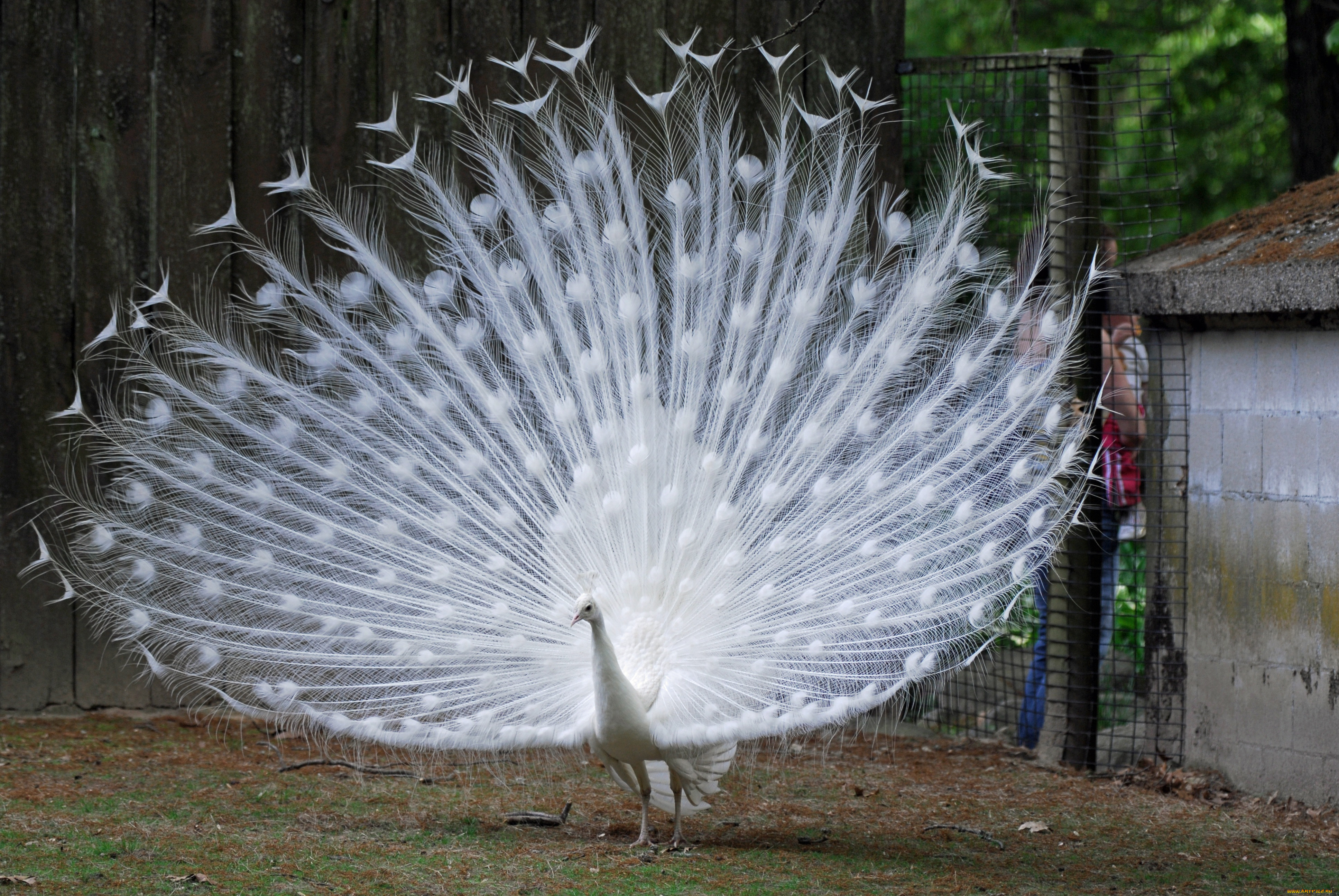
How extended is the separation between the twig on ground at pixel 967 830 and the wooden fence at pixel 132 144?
376 centimetres

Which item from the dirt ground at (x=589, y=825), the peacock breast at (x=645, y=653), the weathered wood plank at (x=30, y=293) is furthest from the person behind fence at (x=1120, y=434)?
the weathered wood plank at (x=30, y=293)

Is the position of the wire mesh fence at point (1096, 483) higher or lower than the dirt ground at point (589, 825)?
higher

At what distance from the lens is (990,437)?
5.04 meters

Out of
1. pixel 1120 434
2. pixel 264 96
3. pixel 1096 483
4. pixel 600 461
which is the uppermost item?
pixel 264 96

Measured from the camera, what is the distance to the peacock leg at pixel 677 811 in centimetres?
482

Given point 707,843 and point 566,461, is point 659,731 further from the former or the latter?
point 566,461

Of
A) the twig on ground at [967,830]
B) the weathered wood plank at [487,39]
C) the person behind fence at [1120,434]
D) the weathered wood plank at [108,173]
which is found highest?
the weathered wood plank at [487,39]

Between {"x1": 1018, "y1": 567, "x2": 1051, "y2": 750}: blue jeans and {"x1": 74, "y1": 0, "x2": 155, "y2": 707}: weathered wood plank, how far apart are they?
15.0 ft

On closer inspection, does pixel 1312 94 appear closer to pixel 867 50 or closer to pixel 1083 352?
pixel 867 50

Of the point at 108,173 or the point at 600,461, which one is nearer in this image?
the point at 600,461

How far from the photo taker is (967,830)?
524 cm

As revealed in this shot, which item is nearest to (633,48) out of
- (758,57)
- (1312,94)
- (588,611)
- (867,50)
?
(758,57)

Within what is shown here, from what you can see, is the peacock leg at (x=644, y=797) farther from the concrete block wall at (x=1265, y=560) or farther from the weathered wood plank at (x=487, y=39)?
A: the weathered wood plank at (x=487, y=39)

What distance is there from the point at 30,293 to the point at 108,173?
0.68 meters
